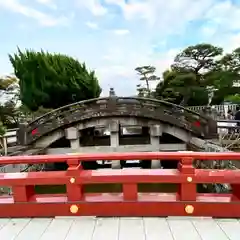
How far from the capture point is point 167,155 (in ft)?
9.50

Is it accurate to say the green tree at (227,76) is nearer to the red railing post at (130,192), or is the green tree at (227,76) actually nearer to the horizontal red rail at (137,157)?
the horizontal red rail at (137,157)

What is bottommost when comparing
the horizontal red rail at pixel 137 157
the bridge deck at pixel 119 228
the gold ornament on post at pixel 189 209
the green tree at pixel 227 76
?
the bridge deck at pixel 119 228

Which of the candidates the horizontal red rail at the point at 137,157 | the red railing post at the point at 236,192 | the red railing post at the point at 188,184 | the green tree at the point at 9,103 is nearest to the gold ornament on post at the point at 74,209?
the horizontal red rail at the point at 137,157

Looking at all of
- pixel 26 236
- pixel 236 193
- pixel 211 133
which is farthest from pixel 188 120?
pixel 26 236

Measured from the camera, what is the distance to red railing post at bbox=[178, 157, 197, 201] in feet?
9.20

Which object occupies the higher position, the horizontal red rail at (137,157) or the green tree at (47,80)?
the green tree at (47,80)

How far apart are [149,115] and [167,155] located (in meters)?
10.7

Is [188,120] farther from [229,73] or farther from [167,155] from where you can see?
[229,73]

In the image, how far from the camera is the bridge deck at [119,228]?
2.42 meters

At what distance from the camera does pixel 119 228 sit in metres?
2.57

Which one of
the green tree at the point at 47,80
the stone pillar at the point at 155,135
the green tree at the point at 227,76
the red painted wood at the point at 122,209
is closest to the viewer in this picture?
the red painted wood at the point at 122,209

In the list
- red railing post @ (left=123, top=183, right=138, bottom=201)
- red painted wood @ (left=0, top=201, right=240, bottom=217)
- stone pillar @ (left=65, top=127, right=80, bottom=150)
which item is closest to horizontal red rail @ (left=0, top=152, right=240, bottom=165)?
red railing post @ (left=123, top=183, right=138, bottom=201)

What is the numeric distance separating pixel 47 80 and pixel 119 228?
81.4 feet

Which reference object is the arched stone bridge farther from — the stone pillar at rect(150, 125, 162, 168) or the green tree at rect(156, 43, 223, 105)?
the green tree at rect(156, 43, 223, 105)
